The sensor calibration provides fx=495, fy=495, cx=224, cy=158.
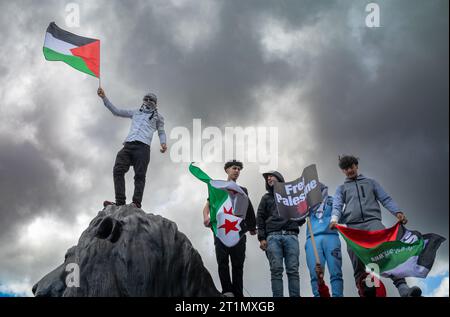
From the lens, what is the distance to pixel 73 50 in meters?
9.75

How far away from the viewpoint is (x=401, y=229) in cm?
776

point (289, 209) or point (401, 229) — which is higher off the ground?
point (289, 209)

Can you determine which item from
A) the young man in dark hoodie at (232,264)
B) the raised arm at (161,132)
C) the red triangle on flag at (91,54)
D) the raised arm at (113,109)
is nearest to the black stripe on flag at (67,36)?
the red triangle on flag at (91,54)

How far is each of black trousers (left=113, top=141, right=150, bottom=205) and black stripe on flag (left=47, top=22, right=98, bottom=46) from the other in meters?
2.62

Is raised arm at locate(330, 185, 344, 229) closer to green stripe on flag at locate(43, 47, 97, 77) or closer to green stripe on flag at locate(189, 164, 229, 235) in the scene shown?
green stripe on flag at locate(189, 164, 229, 235)

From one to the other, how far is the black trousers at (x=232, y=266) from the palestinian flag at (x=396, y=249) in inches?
66.8

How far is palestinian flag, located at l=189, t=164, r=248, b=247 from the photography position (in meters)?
8.05

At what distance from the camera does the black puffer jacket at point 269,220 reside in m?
8.27

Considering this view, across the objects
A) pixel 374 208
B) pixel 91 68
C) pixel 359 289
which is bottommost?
pixel 359 289

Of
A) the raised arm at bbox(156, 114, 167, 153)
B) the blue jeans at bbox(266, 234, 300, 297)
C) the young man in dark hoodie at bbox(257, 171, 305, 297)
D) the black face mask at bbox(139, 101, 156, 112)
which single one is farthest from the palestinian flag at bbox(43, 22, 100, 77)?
the blue jeans at bbox(266, 234, 300, 297)

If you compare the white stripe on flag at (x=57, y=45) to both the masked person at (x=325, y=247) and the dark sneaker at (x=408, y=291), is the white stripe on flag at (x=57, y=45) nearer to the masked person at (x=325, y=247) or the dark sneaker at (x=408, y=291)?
the masked person at (x=325, y=247)
